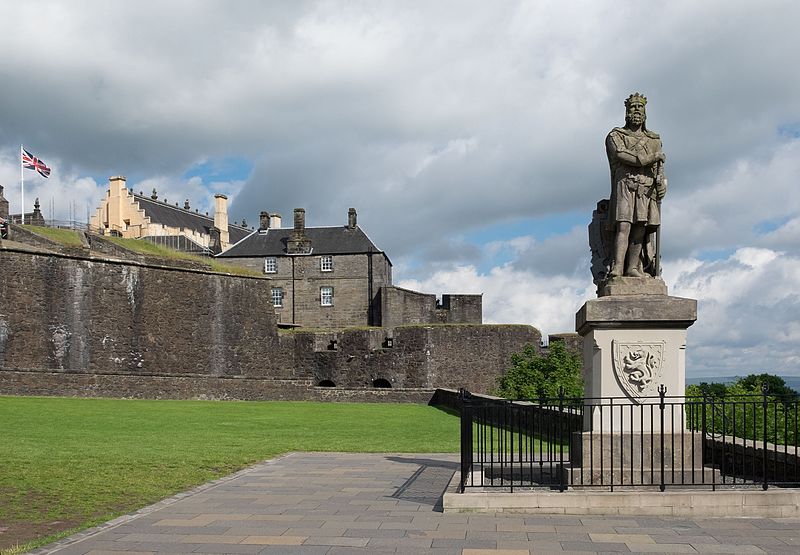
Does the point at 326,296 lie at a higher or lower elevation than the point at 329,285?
lower

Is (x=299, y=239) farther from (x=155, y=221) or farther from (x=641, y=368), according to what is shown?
(x=641, y=368)

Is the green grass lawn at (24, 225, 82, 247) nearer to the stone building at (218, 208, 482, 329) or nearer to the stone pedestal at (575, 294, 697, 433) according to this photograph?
the stone building at (218, 208, 482, 329)

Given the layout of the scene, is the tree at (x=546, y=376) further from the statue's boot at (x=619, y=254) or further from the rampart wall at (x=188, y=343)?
the statue's boot at (x=619, y=254)

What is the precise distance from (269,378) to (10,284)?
12038mm

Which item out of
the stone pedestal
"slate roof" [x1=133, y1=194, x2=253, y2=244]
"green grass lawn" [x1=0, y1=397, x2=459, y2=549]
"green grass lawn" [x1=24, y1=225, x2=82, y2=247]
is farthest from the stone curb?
"slate roof" [x1=133, y1=194, x2=253, y2=244]

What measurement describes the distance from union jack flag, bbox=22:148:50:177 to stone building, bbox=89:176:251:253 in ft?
50.4

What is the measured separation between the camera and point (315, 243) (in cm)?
5756

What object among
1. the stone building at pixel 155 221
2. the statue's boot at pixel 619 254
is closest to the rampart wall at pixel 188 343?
the stone building at pixel 155 221

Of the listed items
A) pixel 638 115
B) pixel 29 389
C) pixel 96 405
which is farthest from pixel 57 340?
pixel 638 115

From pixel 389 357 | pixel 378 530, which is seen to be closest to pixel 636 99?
pixel 378 530

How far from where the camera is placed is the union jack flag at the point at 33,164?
44.3 metres

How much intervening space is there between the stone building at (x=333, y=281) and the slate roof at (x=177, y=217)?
9912 mm

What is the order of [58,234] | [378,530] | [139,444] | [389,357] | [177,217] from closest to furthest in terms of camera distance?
[378,530], [139,444], [58,234], [389,357], [177,217]

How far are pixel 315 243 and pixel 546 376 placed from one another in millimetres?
25629
